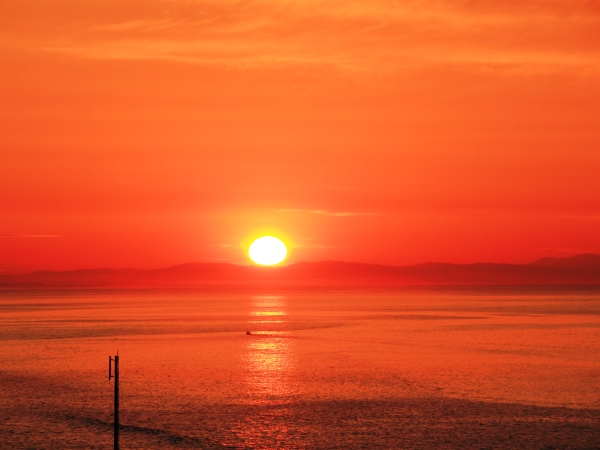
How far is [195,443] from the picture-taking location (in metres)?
30.1

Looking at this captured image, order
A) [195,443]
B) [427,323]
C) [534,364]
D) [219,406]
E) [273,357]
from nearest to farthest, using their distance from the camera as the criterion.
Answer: [195,443] < [219,406] < [534,364] < [273,357] < [427,323]

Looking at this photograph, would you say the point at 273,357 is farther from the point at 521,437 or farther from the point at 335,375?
the point at 521,437

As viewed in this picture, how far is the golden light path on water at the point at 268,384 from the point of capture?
32.1m

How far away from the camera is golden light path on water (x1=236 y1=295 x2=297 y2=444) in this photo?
105 ft

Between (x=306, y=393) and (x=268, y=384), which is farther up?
(x=268, y=384)

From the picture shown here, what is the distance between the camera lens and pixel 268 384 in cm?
4531

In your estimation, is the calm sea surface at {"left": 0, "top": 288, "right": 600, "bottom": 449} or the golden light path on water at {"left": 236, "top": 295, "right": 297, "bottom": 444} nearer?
the calm sea surface at {"left": 0, "top": 288, "right": 600, "bottom": 449}

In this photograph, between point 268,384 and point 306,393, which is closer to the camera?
point 306,393

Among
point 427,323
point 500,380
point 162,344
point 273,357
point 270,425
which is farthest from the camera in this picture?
point 427,323

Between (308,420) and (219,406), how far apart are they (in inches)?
217

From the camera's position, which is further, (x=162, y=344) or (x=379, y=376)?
(x=162, y=344)

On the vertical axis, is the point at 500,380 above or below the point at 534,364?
below

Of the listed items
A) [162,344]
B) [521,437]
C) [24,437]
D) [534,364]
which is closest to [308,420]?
[521,437]

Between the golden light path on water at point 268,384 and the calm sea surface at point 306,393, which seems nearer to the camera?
the calm sea surface at point 306,393
